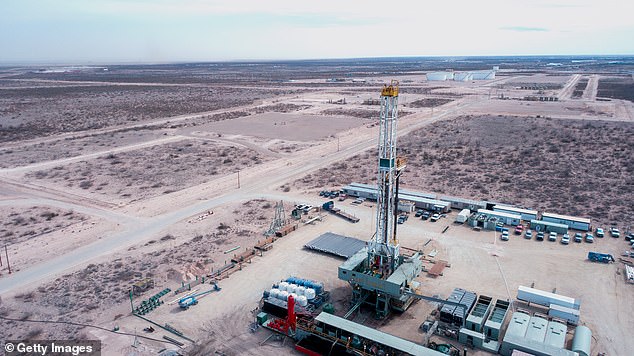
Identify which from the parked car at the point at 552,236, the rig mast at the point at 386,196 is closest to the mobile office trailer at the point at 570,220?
the parked car at the point at 552,236

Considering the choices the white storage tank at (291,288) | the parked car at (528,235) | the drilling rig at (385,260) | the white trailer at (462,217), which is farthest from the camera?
the white trailer at (462,217)

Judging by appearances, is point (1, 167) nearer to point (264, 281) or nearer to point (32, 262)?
point (32, 262)

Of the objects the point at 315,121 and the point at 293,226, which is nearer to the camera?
the point at 293,226

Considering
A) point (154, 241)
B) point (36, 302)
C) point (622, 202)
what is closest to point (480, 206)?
point (622, 202)

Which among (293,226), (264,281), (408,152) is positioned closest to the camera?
(264,281)

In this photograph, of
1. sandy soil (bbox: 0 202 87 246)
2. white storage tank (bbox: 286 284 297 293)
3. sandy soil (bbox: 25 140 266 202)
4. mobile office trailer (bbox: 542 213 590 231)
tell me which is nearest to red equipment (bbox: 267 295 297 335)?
white storage tank (bbox: 286 284 297 293)

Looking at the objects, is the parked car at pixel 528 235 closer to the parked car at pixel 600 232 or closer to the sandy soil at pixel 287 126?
the parked car at pixel 600 232

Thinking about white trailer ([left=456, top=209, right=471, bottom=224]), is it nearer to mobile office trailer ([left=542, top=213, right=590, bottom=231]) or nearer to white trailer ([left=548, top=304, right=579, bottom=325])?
mobile office trailer ([left=542, top=213, right=590, bottom=231])

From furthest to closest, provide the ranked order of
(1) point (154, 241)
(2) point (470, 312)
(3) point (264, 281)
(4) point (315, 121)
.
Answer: (4) point (315, 121), (1) point (154, 241), (3) point (264, 281), (2) point (470, 312)
